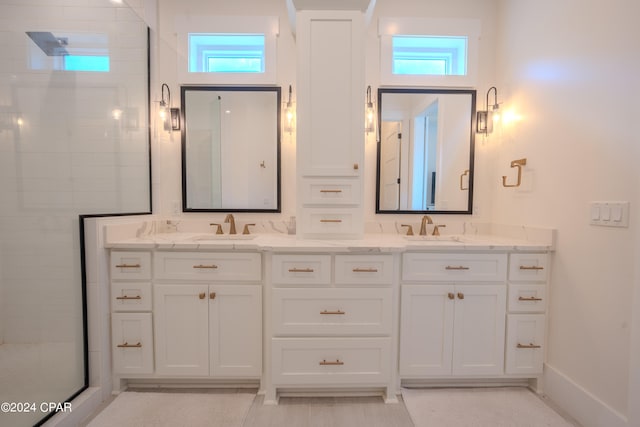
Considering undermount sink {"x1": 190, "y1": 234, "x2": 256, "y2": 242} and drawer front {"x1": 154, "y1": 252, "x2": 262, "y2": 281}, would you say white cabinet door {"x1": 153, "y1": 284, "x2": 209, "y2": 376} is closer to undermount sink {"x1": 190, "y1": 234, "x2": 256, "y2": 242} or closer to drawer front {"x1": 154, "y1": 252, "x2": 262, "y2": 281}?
drawer front {"x1": 154, "y1": 252, "x2": 262, "y2": 281}

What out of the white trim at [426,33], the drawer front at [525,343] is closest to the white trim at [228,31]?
the white trim at [426,33]

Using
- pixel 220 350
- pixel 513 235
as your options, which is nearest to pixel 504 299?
pixel 513 235

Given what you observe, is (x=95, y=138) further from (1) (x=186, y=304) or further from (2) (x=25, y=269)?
(1) (x=186, y=304)

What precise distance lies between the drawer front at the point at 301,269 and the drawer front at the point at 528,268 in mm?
1188

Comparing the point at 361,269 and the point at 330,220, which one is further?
the point at 330,220

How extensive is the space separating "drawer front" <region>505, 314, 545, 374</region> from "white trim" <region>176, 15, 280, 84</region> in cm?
249

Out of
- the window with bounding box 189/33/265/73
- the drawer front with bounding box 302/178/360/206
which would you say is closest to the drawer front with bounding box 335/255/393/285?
the drawer front with bounding box 302/178/360/206

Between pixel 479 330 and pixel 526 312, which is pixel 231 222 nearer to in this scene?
pixel 479 330

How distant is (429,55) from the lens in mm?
2314

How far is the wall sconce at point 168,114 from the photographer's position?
87.4 inches

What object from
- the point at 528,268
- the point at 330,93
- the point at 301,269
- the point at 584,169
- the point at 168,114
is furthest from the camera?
the point at 168,114

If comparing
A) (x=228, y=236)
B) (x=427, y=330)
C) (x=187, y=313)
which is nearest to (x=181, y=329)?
(x=187, y=313)

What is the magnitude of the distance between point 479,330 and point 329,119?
1679 millimetres

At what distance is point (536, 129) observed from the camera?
1856 millimetres
